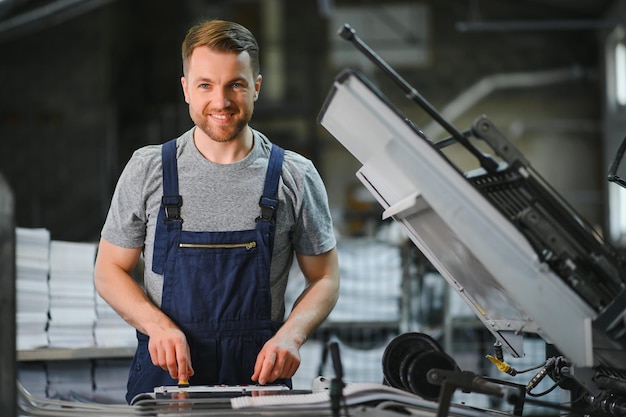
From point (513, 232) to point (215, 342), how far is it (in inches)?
33.4

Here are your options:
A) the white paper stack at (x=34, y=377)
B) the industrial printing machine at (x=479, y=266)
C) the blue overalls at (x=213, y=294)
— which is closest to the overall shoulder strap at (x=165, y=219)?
the blue overalls at (x=213, y=294)

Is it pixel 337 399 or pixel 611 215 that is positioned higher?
pixel 611 215

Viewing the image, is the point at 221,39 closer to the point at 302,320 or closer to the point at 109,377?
the point at 302,320

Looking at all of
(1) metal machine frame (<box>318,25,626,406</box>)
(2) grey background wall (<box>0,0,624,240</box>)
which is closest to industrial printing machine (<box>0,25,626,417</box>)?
(1) metal machine frame (<box>318,25,626,406</box>)

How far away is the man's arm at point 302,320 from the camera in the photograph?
1826mm

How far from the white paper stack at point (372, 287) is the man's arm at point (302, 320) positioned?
7.05 ft

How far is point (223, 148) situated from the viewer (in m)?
2.05

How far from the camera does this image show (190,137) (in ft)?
6.86

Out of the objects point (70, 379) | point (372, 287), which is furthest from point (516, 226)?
point (372, 287)

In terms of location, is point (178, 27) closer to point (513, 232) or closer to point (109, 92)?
point (109, 92)

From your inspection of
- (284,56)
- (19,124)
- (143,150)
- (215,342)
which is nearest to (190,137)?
(143,150)

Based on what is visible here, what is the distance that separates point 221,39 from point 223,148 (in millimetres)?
283

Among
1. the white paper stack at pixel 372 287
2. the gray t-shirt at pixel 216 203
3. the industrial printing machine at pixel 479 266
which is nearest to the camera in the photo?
the industrial printing machine at pixel 479 266

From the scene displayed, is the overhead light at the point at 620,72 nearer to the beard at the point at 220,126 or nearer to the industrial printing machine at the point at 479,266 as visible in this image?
the beard at the point at 220,126
